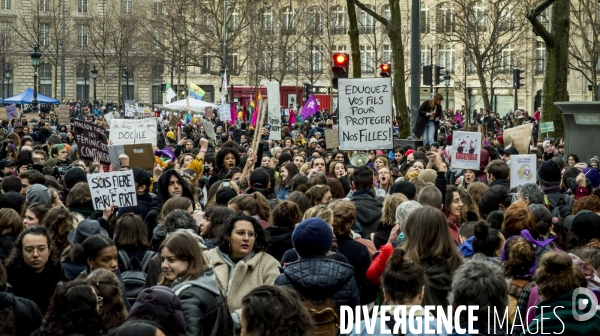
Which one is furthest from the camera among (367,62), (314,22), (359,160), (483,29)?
(367,62)

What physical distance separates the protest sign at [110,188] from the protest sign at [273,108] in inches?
285

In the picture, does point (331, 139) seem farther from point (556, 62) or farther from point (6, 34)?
point (6, 34)

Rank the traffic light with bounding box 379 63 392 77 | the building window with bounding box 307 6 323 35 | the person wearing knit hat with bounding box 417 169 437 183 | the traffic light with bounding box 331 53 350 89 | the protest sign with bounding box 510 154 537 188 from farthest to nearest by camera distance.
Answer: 1. the building window with bounding box 307 6 323 35
2. the traffic light with bounding box 379 63 392 77
3. the traffic light with bounding box 331 53 350 89
4. the protest sign with bounding box 510 154 537 188
5. the person wearing knit hat with bounding box 417 169 437 183

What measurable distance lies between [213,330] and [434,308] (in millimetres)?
1173

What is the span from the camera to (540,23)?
2145 cm

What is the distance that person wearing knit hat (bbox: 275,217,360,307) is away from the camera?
229 inches

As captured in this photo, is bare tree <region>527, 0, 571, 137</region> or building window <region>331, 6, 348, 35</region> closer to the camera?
bare tree <region>527, 0, 571, 137</region>

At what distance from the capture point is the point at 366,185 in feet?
31.5

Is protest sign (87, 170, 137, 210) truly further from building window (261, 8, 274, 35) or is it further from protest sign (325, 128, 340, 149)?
building window (261, 8, 274, 35)

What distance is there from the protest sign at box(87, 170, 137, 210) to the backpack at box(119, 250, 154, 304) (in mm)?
2434

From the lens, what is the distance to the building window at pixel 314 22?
59.8m

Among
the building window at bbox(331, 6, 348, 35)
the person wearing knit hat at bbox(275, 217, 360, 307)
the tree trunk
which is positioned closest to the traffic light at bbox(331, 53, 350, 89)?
the tree trunk

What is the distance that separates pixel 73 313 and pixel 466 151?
9.12m

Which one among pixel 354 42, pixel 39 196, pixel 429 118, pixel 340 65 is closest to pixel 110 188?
pixel 39 196
